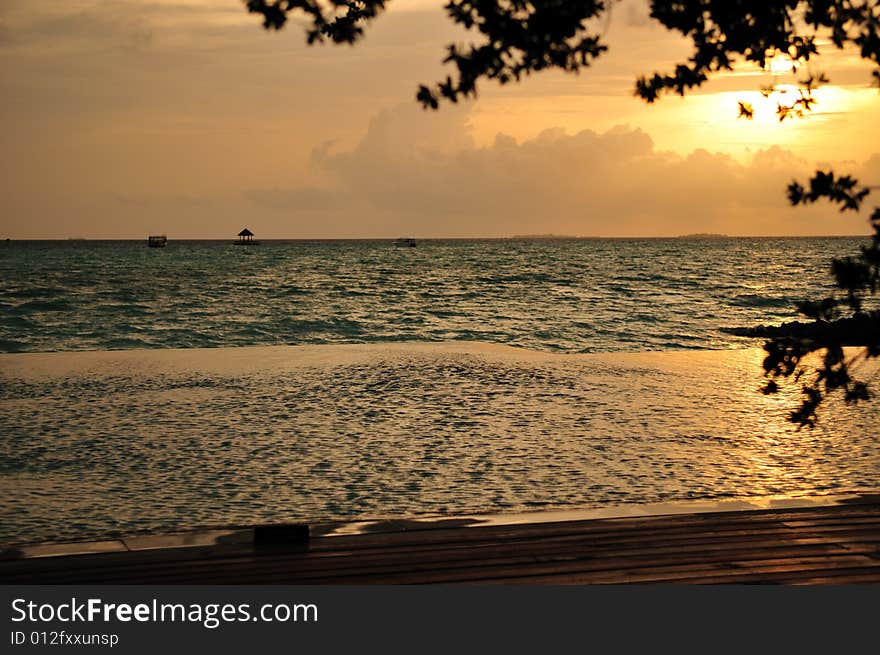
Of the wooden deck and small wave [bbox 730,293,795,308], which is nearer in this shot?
the wooden deck

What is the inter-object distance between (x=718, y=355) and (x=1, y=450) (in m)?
19.0

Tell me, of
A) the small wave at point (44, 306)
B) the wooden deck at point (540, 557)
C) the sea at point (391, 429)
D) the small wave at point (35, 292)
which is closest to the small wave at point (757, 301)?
the sea at point (391, 429)

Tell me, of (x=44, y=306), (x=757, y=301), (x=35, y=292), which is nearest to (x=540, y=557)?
(x=44, y=306)

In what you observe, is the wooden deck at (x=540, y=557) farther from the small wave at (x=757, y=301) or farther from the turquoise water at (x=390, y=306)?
the small wave at (x=757, y=301)

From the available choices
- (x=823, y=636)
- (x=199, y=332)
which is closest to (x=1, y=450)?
(x=823, y=636)

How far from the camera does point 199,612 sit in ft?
17.4

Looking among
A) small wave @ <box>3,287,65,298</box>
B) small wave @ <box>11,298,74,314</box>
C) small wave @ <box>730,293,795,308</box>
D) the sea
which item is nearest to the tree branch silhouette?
the sea

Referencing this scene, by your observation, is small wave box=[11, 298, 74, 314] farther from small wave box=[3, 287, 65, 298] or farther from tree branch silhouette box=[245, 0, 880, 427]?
tree branch silhouette box=[245, 0, 880, 427]

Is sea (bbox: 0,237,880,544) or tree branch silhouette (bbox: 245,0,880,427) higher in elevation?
tree branch silhouette (bbox: 245,0,880,427)

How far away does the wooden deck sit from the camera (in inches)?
231

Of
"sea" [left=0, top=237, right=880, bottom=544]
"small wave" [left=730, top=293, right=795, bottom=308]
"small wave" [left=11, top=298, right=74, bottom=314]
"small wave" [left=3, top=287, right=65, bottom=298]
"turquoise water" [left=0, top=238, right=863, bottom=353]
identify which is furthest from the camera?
"small wave" [left=3, top=287, right=65, bottom=298]

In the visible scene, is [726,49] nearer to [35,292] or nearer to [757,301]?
[757,301]

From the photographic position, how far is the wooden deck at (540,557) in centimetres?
586

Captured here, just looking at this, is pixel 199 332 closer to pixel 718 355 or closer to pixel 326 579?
pixel 718 355
